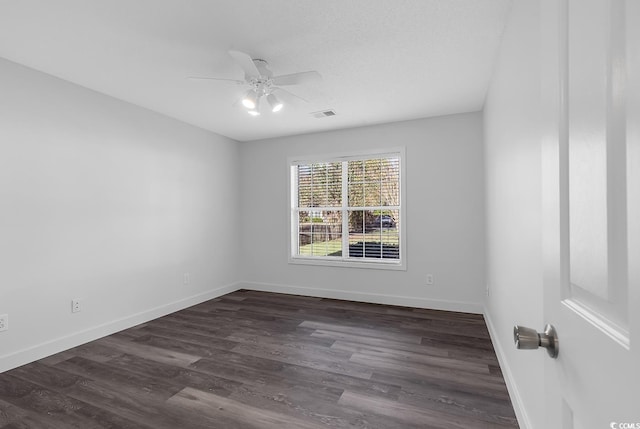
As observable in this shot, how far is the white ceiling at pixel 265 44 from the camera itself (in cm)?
194

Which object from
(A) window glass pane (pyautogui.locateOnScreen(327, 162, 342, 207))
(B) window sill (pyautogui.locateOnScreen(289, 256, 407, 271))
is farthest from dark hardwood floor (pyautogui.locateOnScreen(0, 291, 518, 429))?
(A) window glass pane (pyautogui.locateOnScreen(327, 162, 342, 207))

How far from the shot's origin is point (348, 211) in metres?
4.64

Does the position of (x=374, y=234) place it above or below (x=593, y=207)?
below

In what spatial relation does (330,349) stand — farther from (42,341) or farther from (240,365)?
(42,341)

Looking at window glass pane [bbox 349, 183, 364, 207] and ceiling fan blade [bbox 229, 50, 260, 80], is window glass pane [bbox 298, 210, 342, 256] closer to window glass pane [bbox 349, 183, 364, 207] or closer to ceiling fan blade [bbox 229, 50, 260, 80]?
window glass pane [bbox 349, 183, 364, 207]

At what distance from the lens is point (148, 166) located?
12.2 feet

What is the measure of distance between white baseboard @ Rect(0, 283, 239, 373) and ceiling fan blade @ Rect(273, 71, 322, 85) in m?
2.97

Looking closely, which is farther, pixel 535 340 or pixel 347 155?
pixel 347 155

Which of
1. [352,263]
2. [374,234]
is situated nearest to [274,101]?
[374,234]

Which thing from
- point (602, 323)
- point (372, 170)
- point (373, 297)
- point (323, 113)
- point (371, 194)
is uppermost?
point (323, 113)

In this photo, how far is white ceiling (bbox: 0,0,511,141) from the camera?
194 centimetres

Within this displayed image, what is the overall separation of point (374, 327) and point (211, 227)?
2748 mm

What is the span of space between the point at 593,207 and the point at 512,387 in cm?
203

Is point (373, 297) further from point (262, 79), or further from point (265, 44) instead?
point (265, 44)
